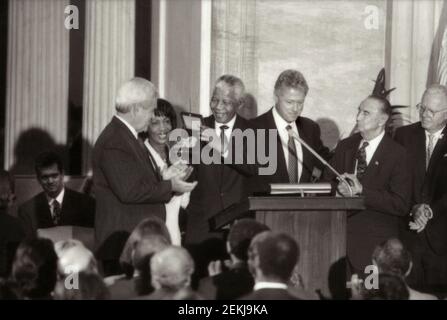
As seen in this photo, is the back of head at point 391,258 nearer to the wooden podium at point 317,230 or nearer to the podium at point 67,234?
the wooden podium at point 317,230

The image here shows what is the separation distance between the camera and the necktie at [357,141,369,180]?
25.5 feet

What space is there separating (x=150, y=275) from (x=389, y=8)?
5.36m

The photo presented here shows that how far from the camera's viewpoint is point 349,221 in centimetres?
763

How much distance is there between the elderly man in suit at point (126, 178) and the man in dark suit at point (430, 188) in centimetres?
202

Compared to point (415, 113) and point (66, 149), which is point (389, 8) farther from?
point (66, 149)

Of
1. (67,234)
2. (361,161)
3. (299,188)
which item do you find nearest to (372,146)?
(361,161)

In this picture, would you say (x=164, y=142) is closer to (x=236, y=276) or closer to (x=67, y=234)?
(x=67, y=234)

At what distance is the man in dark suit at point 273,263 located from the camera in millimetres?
5668

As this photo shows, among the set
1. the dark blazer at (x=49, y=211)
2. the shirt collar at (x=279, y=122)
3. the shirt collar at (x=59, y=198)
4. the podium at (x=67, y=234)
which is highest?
the shirt collar at (x=279, y=122)

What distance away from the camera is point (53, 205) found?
28.3ft

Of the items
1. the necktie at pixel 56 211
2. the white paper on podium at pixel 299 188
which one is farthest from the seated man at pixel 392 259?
the necktie at pixel 56 211

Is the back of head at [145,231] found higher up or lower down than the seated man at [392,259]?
higher up

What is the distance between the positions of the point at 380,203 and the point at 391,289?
57.4 inches
